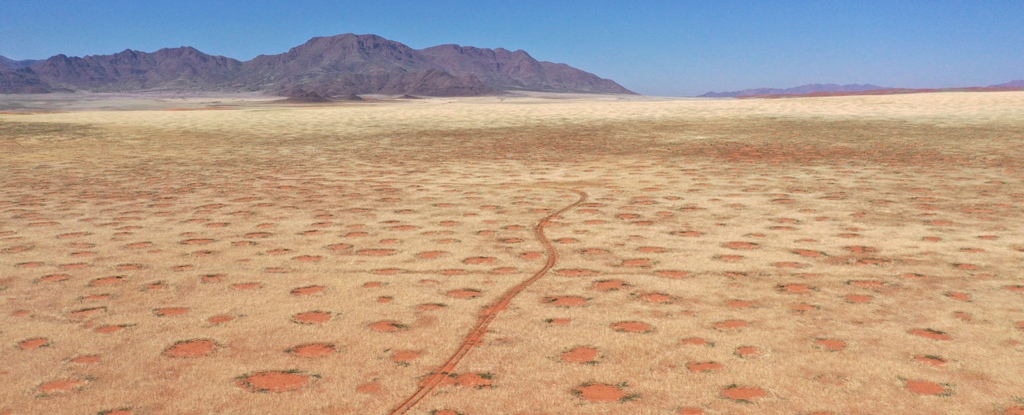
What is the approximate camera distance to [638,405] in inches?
127

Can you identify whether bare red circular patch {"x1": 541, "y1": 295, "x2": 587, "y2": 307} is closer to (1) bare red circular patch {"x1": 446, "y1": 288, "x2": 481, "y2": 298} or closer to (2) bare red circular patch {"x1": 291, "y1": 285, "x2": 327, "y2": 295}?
(1) bare red circular patch {"x1": 446, "y1": 288, "x2": 481, "y2": 298}

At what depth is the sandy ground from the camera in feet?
11.1

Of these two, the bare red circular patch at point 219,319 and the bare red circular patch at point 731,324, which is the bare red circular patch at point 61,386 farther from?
A: the bare red circular patch at point 731,324

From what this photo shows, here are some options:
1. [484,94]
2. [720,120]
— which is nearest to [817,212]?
[720,120]

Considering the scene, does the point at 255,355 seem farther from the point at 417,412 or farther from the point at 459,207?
the point at 459,207

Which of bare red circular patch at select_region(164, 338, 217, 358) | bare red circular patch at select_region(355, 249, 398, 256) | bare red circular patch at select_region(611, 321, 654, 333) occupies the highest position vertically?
bare red circular patch at select_region(611, 321, 654, 333)

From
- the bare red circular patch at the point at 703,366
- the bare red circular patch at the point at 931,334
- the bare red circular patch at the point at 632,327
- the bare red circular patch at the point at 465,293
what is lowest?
the bare red circular patch at the point at 465,293

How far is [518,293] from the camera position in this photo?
4926 mm

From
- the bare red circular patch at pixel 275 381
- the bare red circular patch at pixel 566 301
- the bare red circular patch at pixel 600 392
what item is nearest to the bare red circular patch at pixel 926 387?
the bare red circular patch at pixel 600 392

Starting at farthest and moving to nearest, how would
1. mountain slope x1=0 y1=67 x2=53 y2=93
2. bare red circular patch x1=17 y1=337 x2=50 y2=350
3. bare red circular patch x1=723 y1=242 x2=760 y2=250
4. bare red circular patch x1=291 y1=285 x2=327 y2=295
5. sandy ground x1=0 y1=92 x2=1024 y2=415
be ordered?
mountain slope x1=0 y1=67 x2=53 y2=93
bare red circular patch x1=723 y1=242 x2=760 y2=250
bare red circular patch x1=291 y1=285 x2=327 y2=295
bare red circular patch x1=17 y1=337 x2=50 y2=350
sandy ground x1=0 y1=92 x2=1024 y2=415

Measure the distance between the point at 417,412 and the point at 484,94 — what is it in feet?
537

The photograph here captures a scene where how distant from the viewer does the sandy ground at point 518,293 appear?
339cm

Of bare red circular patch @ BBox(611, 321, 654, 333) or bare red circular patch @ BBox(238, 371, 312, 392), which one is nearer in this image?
bare red circular patch @ BBox(238, 371, 312, 392)

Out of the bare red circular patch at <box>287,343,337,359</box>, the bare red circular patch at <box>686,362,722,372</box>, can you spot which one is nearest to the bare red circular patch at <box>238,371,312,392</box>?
the bare red circular patch at <box>287,343,337,359</box>
